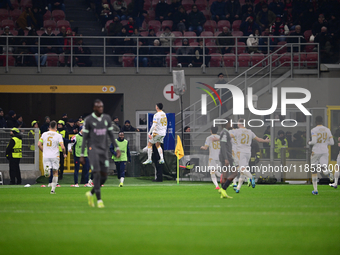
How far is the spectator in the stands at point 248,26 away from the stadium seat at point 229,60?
2.04 meters

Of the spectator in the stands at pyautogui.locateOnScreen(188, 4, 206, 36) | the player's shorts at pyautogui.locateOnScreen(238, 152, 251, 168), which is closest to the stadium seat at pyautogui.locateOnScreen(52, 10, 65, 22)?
the spectator in the stands at pyautogui.locateOnScreen(188, 4, 206, 36)

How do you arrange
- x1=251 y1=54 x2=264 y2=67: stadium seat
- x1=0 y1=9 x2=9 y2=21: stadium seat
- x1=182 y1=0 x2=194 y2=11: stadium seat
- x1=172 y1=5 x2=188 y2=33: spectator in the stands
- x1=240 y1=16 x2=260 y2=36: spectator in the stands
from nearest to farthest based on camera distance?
x1=251 y1=54 x2=264 y2=67: stadium seat → x1=240 y1=16 x2=260 y2=36: spectator in the stands → x1=172 y1=5 x2=188 y2=33: spectator in the stands → x1=0 y1=9 x2=9 y2=21: stadium seat → x1=182 y1=0 x2=194 y2=11: stadium seat

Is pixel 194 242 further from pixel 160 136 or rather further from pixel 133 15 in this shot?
pixel 133 15

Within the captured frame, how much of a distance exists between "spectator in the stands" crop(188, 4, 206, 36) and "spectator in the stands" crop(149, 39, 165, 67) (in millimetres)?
2402

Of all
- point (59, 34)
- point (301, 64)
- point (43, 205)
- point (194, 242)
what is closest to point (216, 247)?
point (194, 242)

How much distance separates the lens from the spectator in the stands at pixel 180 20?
26016 mm

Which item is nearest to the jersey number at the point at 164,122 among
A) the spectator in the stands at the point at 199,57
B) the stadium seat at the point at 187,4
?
the spectator in the stands at the point at 199,57

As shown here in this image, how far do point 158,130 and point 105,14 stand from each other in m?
11.4

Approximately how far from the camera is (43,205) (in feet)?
35.2

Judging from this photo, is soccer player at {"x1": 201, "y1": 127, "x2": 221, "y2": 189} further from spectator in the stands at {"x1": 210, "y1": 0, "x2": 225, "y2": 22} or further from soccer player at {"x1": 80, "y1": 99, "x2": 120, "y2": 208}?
spectator in the stands at {"x1": 210, "y1": 0, "x2": 225, "y2": 22}

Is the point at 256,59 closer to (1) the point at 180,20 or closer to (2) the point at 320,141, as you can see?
(1) the point at 180,20

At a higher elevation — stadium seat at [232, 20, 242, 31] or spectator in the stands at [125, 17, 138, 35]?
stadium seat at [232, 20, 242, 31]

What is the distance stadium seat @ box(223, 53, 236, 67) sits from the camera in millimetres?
24300

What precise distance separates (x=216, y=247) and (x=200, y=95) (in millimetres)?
18383
